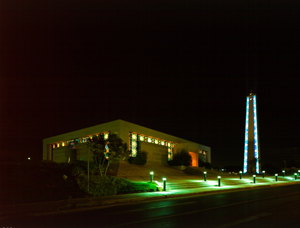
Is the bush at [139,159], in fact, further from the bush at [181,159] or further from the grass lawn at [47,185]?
the grass lawn at [47,185]

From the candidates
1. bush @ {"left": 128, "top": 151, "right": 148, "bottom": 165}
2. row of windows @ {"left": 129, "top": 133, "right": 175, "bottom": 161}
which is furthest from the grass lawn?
row of windows @ {"left": 129, "top": 133, "right": 175, "bottom": 161}

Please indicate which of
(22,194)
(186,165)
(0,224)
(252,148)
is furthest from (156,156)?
(0,224)

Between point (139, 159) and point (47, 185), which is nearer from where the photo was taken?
point (47, 185)

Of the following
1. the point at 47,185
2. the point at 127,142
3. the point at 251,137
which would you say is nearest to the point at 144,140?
the point at 127,142

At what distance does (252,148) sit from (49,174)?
161ft

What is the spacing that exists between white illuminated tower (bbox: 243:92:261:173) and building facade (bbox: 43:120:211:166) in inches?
490

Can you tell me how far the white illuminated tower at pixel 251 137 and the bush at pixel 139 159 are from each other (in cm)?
2751

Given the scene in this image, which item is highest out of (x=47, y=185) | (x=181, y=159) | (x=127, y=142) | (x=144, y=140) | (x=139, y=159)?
(x=144, y=140)

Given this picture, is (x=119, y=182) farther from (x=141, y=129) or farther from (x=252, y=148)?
(x=252, y=148)

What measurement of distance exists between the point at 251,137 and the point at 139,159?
3098cm

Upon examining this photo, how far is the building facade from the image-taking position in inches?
1548

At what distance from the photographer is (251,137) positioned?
195 feet

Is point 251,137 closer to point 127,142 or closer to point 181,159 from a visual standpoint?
point 181,159

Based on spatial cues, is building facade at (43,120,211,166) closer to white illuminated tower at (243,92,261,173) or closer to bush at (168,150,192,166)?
bush at (168,150,192,166)
